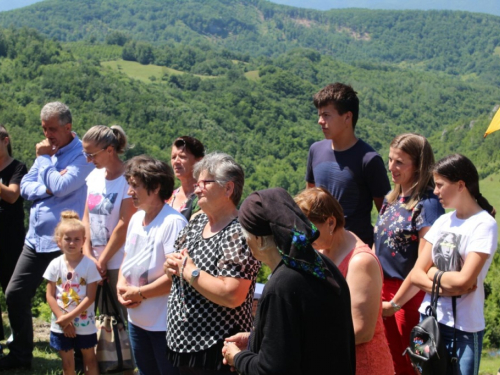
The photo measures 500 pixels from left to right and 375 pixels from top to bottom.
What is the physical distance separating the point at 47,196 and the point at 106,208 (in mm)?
652

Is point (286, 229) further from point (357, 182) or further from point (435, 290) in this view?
point (357, 182)

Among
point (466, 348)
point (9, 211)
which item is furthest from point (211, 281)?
point (9, 211)

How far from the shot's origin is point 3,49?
272 ft

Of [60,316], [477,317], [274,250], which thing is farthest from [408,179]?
[60,316]

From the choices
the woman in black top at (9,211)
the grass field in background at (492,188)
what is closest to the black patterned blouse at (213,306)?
the woman in black top at (9,211)

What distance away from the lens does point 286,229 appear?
209 cm

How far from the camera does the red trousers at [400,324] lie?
3555mm

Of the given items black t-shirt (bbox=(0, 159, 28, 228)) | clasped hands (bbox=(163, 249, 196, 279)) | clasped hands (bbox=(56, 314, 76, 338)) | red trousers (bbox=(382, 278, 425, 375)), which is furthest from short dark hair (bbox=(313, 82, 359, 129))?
black t-shirt (bbox=(0, 159, 28, 228))

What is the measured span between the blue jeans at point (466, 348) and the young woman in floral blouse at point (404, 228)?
352 millimetres

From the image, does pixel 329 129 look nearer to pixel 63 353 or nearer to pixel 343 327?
pixel 343 327

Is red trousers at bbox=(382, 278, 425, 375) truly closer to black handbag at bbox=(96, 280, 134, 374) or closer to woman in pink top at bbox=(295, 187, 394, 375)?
woman in pink top at bbox=(295, 187, 394, 375)

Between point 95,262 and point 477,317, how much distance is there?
2.49 meters

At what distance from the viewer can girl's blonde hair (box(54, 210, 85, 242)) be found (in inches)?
166

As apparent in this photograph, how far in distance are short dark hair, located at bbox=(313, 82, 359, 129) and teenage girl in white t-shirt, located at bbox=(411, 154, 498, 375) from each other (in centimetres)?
86
